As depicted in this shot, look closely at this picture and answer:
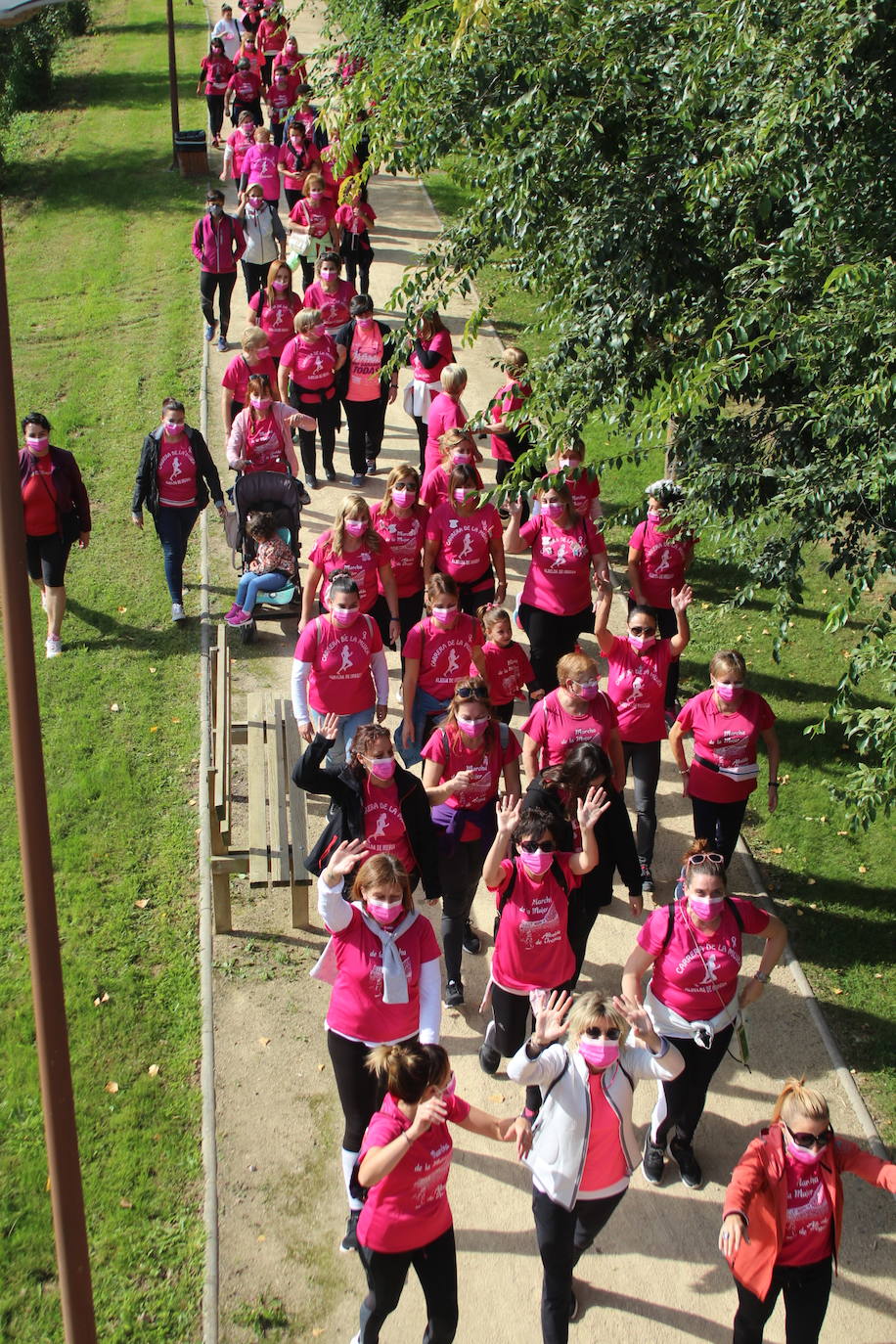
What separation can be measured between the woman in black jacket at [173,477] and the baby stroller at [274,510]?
218 millimetres

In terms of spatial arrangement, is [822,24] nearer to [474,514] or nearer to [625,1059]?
[474,514]

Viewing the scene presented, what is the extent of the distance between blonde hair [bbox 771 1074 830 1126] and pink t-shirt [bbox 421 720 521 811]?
2.36 metres

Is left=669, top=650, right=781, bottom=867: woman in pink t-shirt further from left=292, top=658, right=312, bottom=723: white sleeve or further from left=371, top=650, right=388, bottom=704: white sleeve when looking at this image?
left=292, top=658, right=312, bottom=723: white sleeve

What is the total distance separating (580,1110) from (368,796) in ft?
6.52

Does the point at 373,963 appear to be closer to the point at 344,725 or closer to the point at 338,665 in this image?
the point at 338,665

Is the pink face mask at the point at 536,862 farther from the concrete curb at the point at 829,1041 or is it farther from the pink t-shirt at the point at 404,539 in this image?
the pink t-shirt at the point at 404,539

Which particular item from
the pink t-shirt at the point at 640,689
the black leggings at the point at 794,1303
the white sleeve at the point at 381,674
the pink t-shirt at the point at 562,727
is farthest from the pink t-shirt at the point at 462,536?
the black leggings at the point at 794,1303

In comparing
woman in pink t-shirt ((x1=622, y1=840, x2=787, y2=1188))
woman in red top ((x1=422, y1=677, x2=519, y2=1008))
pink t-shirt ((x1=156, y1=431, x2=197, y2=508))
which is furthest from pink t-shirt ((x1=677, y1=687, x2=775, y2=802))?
pink t-shirt ((x1=156, y1=431, x2=197, y2=508))

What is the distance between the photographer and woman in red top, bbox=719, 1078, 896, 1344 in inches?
207

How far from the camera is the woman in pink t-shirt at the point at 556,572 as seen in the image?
9000 millimetres

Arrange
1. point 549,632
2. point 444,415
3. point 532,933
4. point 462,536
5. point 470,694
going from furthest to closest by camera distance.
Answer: point 444,415 < point 462,536 < point 549,632 < point 470,694 < point 532,933

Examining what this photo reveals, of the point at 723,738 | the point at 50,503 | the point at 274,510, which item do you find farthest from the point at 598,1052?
the point at 50,503

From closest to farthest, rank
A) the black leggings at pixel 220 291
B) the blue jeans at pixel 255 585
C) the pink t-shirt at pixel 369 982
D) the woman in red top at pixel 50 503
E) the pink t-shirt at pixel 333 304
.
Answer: the pink t-shirt at pixel 369 982 → the woman in red top at pixel 50 503 → the blue jeans at pixel 255 585 → the pink t-shirt at pixel 333 304 → the black leggings at pixel 220 291

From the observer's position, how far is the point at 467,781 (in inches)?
276
